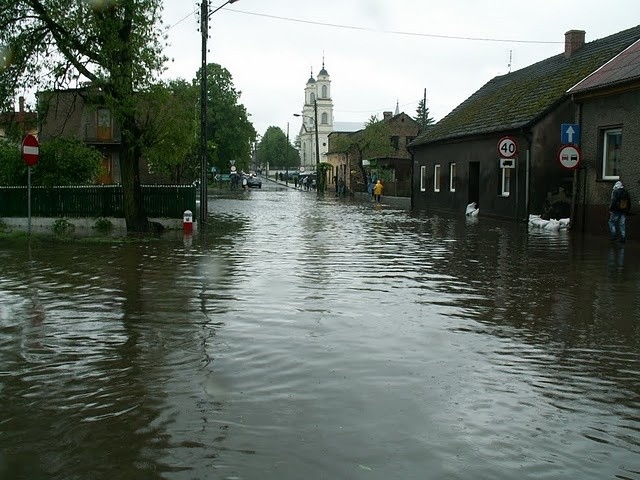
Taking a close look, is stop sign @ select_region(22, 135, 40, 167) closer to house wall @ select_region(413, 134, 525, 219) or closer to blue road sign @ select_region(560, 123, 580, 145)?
blue road sign @ select_region(560, 123, 580, 145)

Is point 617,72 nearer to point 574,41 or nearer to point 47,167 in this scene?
point 574,41

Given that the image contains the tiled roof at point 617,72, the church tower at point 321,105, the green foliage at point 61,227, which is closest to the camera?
the tiled roof at point 617,72

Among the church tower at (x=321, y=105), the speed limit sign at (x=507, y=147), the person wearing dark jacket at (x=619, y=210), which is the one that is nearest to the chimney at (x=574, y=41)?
the speed limit sign at (x=507, y=147)

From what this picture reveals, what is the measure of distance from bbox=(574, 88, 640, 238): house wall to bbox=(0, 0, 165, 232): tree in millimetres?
12938

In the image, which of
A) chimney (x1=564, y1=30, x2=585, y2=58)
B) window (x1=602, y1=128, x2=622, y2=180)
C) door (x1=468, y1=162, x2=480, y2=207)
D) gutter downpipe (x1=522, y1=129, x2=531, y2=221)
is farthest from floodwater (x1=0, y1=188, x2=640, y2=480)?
chimney (x1=564, y1=30, x2=585, y2=58)

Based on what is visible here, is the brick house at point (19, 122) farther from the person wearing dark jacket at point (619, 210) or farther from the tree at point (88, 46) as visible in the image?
the person wearing dark jacket at point (619, 210)

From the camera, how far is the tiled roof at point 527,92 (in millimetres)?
25891

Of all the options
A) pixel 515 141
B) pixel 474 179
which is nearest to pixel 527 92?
pixel 515 141

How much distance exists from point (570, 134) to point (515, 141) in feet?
18.5

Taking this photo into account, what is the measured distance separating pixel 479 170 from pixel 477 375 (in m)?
26.4

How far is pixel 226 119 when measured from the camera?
250ft

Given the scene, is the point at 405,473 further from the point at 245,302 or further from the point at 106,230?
the point at 106,230

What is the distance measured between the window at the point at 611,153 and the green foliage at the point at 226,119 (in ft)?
189

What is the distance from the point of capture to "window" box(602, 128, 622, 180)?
2069 centimetres
